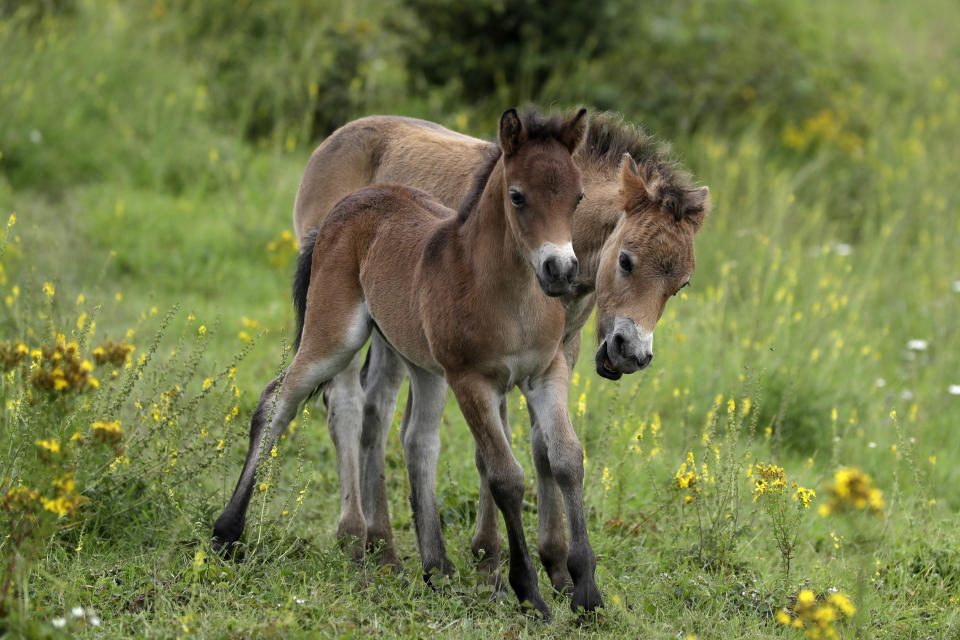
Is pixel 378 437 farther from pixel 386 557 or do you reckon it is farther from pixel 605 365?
pixel 605 365

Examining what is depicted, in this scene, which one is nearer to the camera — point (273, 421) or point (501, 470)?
point (501, 470)

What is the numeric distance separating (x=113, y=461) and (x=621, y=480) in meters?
2.44

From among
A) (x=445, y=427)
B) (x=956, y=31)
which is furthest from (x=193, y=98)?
(x=956, y=31)

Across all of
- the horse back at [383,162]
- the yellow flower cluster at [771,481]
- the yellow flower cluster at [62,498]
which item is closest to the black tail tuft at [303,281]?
the horse back at [383,162]

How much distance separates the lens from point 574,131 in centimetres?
411

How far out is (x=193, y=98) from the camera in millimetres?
11305


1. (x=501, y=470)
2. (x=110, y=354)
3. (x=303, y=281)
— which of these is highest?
(x=110, y=354)

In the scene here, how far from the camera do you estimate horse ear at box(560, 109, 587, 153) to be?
4074mm

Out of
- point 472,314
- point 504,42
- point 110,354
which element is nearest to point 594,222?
point 472,314

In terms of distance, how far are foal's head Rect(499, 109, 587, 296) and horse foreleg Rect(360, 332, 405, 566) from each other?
165 cm

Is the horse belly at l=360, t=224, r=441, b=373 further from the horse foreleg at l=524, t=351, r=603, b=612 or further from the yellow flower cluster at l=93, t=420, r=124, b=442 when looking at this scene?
the yellow flower cluster at l=93, t=420, r=124, b=442

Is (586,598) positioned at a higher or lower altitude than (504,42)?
lower

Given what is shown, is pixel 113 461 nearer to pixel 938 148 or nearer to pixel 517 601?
pixel 517 601

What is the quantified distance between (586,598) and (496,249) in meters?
1.41
